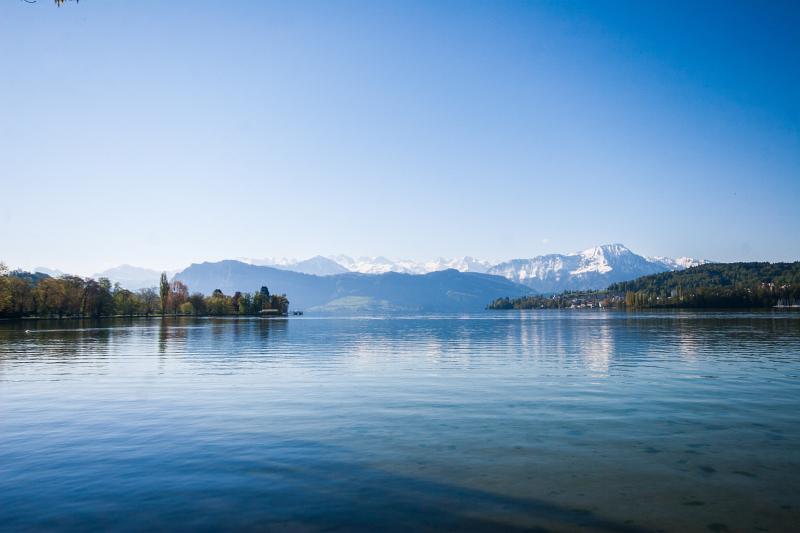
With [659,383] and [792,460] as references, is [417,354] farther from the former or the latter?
[792,460]

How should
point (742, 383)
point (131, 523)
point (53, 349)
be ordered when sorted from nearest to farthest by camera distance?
point (131, 523) → point (742, 383) → point (53, 349)

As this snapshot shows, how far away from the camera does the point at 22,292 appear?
18675cm

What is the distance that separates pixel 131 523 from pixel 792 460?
21.1m

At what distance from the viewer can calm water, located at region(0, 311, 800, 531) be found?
14414 millimetres

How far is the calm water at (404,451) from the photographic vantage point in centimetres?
1441


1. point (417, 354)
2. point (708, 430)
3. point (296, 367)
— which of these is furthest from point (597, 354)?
point (708, 430)

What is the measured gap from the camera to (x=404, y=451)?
20.6 m

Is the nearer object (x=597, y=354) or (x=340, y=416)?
(x=340, y=416)

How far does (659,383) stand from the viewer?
3850 centimetres

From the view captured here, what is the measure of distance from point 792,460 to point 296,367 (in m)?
39.8

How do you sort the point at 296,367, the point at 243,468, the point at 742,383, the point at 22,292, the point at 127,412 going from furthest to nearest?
the point at 22,292, the point at 296,367, the point at 742,383, the point at 127,412, the point at 243,468

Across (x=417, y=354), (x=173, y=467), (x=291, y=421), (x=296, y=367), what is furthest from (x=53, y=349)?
(x=173, y=467)

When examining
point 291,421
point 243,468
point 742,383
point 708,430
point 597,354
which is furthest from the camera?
point 597,354

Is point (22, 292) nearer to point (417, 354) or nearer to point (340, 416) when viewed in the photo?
point (417, 354)
